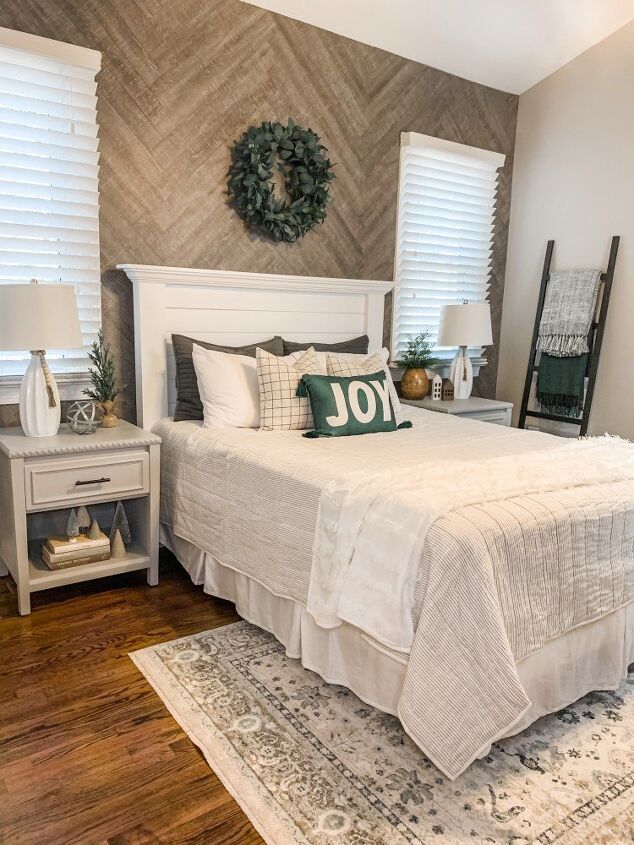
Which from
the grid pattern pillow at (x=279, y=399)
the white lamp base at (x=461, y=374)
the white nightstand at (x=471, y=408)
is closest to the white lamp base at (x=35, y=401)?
the grid pattern pillow at (x=279, y=399)

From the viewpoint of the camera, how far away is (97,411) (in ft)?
10.4

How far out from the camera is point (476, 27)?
377 centimetres

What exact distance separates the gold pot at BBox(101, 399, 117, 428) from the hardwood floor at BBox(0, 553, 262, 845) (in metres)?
0.75

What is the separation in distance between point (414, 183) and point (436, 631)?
319 centimetres

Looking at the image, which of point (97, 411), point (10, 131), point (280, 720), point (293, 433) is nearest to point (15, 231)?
point (10, 131)

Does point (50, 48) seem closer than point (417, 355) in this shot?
Yes

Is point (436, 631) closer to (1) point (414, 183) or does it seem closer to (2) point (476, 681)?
(2) point (476, 681)

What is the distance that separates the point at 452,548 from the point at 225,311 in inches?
82.8

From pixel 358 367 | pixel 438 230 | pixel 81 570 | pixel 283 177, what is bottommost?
pixel 81 570

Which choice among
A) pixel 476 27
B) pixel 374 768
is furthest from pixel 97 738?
pixel 476 27

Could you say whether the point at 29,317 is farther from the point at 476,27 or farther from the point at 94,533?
the point at 476,27

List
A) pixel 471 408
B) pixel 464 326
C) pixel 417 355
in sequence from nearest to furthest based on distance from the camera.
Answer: pixel 471 408
pixel 464 326
pixel 417 355

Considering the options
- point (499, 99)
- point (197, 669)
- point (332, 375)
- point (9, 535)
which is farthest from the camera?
point (499, 99)

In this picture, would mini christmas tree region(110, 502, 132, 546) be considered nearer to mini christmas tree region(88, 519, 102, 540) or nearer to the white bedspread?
mini christmas tree region(88, 519, 102, 540)
